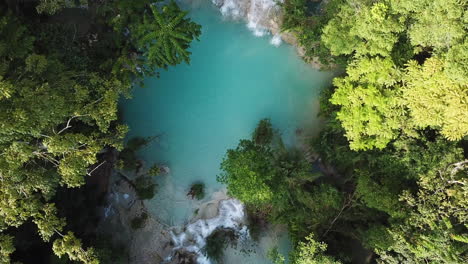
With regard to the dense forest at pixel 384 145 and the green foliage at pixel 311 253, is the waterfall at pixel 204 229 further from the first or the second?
the green foliage at pixel 311 253

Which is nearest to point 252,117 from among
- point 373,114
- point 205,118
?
point 205,118

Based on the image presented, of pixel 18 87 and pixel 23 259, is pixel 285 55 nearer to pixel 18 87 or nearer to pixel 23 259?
pixel 18 87

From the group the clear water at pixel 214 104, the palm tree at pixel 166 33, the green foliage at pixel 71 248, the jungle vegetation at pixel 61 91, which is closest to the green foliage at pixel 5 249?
the jungle vegetation at pixel 61 91

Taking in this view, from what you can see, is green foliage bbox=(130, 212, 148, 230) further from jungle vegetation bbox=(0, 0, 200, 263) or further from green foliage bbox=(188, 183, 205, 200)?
green foliage bbox=(188, 183, 205, 200)

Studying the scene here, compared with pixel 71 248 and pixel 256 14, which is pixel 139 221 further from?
pixel 256 14

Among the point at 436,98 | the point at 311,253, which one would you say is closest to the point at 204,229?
the point at 311,253

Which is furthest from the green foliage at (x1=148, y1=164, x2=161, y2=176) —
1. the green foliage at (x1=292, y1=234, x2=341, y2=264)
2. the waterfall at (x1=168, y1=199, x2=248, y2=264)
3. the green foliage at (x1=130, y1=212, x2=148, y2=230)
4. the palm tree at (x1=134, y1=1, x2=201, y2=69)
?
the green foliage at (x1=292, y1=234, x2=341, y2=264)
